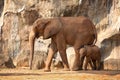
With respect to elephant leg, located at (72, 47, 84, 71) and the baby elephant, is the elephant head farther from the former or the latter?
the baby elephant

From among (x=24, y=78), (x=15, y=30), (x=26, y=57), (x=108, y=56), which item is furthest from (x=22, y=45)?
(x=24, y=78)

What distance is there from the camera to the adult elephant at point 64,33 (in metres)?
14.9

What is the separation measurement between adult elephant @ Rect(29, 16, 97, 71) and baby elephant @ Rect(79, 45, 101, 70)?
0.24 metres

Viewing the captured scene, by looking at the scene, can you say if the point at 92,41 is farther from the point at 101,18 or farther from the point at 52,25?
the point at 101,18

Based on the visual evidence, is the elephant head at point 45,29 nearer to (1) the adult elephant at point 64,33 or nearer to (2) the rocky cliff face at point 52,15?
(1) the adult elephant at point 64,33

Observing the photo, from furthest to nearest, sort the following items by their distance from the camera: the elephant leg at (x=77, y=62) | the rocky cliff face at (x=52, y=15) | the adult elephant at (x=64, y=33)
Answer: the rocky cliff face at (x=52, y=15) → the adult elephant at (x=64, y=33) → the elephant leg at (x=77, y=62)

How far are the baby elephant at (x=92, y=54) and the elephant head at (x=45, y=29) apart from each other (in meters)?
1.45

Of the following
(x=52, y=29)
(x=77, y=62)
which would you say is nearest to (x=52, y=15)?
(x=52, y=29)

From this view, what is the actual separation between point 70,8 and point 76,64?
8.13 meters

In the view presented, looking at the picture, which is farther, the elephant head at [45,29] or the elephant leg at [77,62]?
the elephant head at [45,29]

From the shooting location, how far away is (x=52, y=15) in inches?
890

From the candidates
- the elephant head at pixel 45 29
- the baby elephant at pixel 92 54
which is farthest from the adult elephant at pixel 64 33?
the baby elephant at pixel 92 54

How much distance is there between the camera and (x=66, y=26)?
49.9 feet

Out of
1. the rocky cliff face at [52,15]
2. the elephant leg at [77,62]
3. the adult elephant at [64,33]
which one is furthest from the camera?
the rocky cliff face at [52,15]
